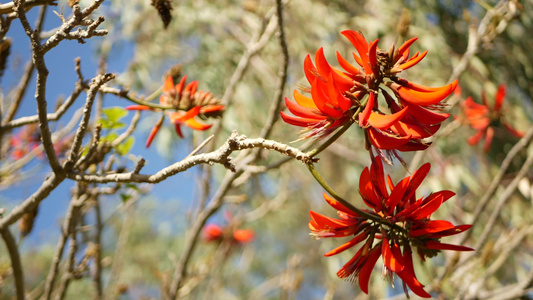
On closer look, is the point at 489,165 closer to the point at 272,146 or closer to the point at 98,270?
the point at 98,270

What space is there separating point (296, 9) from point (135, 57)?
1.60m

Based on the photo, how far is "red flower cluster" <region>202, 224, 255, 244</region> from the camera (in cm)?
268

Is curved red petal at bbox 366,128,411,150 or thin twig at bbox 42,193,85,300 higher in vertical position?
thin twig at bbox 42,193,85,300

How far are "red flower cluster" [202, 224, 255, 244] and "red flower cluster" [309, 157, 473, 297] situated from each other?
1.97 m

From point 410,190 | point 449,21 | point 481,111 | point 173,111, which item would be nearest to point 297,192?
point 449,21

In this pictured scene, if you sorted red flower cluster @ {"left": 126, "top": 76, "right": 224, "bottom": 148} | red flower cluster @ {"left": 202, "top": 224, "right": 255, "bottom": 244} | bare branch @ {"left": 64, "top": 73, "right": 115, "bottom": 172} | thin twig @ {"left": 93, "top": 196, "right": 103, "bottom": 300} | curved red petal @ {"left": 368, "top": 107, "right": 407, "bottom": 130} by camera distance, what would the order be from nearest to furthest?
curved red petal @ {"left": 368, "top": 107, "right": 407, "bottom": 130}, bare branch @ {"left": 64, "top": 73, "right": 115, "bottom": 172}, red flower cluster @ {"left": 126, "top": 76, "right": 224, "bottom": 148}, thin twig @ {"left": 93, "top": 196, "right": 103, "bottom": 300}, red flower cluster @ {"left": 202, "top": 224, "right": 255, "bottom": 244}

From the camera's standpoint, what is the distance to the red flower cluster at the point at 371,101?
2.06 feet

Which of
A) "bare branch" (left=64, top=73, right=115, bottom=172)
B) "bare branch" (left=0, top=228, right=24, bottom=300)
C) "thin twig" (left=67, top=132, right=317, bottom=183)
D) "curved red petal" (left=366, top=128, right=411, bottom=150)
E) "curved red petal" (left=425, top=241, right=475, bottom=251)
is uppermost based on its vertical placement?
"bare branch" (left=64, top=73, right=115, bottom=172)

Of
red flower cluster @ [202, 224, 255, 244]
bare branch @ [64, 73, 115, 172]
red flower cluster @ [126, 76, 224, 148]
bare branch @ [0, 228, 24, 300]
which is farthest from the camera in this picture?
red flower cluster @ [202, 224, 255, 244]

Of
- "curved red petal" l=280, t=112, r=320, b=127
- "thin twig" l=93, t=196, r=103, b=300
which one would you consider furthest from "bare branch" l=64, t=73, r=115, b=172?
"thin twig" l=93, t=196, r=103, b=300

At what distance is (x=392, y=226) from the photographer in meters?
0.66

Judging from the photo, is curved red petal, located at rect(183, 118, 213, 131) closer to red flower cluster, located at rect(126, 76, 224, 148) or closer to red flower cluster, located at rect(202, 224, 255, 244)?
red flower cluster, located at rect(126, 76, 224, 148)

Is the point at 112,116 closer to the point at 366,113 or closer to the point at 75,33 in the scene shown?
the point at 75,33

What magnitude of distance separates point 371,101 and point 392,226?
175 millimetres
